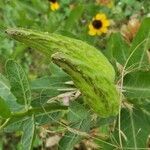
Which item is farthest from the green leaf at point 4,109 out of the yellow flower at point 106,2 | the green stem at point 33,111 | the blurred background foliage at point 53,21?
the yellow flower at point 106,2

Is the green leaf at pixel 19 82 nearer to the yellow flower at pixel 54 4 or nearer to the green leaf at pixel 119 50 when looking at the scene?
the green leaf at pixel 119 50

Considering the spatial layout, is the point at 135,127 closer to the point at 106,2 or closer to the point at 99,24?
the point at 99,24

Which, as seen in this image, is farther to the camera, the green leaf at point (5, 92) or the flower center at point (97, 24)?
the flower center at point (97, 24)

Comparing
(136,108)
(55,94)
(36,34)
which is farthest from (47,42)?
(136,108)

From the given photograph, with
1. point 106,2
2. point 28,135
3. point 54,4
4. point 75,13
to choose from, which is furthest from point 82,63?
point 106,2

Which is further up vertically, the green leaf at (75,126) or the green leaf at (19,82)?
the green leaf at (19,82)

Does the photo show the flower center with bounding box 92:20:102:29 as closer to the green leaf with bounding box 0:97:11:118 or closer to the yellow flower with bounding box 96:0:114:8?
the yellow flower with bounding box 96:0:114:8
